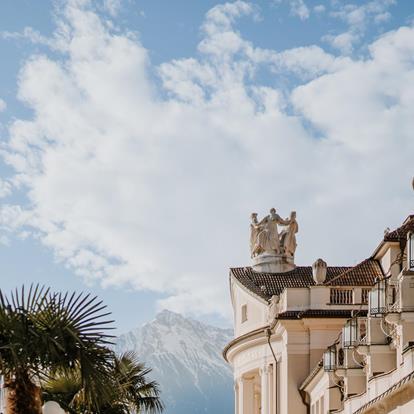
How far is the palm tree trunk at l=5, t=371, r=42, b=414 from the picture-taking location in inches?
790

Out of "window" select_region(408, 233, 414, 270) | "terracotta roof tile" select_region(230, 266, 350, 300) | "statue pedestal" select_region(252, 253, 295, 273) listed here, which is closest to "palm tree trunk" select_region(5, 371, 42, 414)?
"window" select_region(408, 233, 414, 270)

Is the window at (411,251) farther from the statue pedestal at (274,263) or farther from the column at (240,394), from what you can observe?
the statue pedestal at (274,263)

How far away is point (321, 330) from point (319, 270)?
9.71 ft

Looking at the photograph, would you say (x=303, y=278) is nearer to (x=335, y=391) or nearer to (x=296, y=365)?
(x=296, y=365)

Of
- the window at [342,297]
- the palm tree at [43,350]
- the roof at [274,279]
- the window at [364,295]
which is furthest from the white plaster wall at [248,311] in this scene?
the palm tree at [43,350]

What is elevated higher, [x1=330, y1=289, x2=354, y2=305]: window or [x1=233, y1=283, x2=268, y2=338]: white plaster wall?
[x1=233, y1=283, x2=268, y2=338]: white plaster wall

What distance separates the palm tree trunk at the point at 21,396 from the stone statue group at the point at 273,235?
52.7 meters

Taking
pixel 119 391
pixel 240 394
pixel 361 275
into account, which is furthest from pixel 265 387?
pixel 119 391

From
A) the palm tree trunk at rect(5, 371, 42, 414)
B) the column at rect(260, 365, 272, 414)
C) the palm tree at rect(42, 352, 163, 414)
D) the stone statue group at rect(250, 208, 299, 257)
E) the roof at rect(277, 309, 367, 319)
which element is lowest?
the palm tree trunk at rect(5, 371, 42, 414)

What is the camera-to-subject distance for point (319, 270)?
60.1 meters

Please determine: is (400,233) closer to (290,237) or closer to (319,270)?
(319,270)

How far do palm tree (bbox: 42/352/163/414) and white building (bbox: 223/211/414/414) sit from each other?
6124mm

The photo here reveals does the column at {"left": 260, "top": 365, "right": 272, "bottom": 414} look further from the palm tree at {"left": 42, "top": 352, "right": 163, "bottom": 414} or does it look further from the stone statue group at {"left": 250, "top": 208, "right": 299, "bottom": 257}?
the palm tree at {"left": 42, "top": 352, "right": 163, "bottom": 414}

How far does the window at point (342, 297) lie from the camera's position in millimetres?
59562
